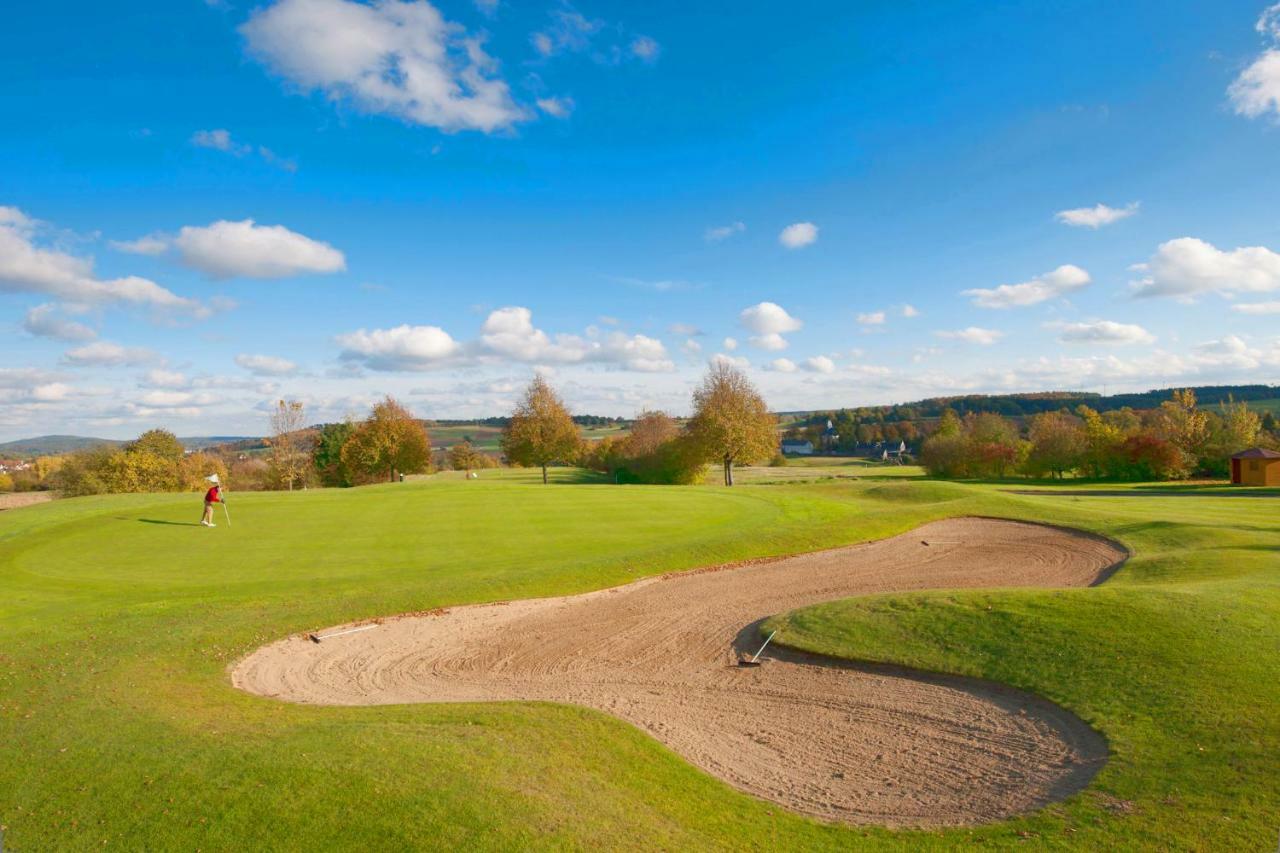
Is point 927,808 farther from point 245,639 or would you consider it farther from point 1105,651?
point 245,639

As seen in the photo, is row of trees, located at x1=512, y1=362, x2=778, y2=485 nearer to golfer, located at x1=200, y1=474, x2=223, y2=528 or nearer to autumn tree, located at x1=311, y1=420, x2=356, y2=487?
autumn tree, located at x1=311, y1=420, x2=356, y2=487

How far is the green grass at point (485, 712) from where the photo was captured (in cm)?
660

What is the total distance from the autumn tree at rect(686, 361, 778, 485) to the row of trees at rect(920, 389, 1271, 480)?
107ft

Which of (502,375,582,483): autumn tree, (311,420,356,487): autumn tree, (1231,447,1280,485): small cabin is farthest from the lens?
(311,420,356,487): autumn tree

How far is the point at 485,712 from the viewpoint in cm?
1004

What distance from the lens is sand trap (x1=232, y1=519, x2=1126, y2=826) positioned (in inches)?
334

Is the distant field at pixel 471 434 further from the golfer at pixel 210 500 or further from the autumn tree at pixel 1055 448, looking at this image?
the golfer at pixel 210 500

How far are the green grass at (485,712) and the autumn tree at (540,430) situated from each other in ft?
136

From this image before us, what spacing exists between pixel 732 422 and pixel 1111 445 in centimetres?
4301

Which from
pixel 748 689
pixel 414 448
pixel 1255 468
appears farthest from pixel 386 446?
pixel 1255 468

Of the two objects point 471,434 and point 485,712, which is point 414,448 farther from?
point 471,434

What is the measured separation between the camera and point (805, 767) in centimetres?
912

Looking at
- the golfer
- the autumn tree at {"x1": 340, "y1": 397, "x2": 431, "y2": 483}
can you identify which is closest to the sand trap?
the golfer

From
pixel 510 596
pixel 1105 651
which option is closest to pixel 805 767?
pixel 1105 651
